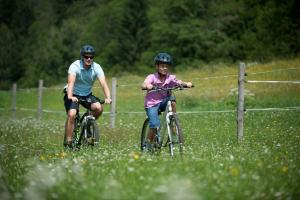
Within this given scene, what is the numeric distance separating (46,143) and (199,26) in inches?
2117

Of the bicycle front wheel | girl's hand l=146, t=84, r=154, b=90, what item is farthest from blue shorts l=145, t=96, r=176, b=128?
girl's hand l=146, t=84, r=154, b=90

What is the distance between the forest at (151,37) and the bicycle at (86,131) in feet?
140

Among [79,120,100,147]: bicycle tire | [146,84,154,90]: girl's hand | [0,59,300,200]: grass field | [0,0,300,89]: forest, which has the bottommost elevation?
[0,59,300,200]: grass field

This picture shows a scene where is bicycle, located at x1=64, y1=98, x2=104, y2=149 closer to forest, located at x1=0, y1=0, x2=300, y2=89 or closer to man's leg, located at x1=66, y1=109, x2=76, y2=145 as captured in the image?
man's leg, located at x1=66, y1=109, x2=76, y2=145

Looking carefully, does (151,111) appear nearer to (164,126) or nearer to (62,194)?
(164,126)

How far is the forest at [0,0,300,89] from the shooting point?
58344mm

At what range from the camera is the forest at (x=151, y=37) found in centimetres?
5834

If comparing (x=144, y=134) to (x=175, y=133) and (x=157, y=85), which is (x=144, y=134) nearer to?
(x=157, y=85)

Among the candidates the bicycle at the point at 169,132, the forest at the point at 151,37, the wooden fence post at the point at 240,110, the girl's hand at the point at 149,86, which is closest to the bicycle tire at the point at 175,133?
the bicycle at the point at 169,132

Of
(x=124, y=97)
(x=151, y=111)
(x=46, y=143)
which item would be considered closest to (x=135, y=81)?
(x=124, y=97)

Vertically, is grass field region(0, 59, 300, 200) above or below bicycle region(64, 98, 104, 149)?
below

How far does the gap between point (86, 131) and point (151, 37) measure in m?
61.8

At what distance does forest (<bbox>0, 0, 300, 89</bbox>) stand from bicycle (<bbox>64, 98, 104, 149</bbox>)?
1678 inches

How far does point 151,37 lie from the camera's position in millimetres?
72625
